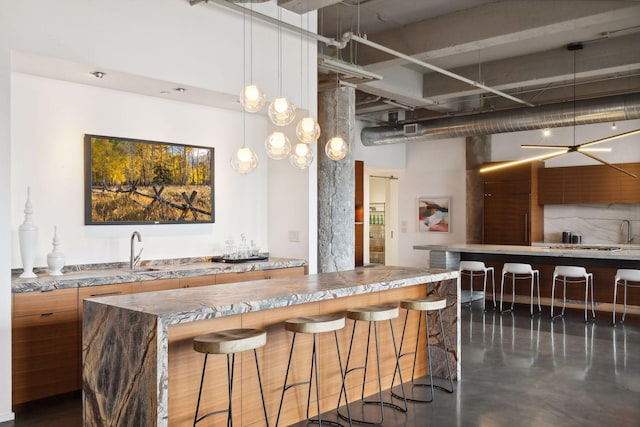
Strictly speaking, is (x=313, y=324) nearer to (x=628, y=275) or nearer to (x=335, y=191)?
(x=335, y=191)

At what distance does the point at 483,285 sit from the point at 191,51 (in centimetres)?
628

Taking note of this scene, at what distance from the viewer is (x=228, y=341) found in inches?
126

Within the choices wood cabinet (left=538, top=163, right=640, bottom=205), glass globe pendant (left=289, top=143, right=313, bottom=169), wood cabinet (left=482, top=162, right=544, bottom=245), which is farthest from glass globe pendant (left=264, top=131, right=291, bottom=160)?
wood cabinet (left=538, top=163, right=640, bottom=205)

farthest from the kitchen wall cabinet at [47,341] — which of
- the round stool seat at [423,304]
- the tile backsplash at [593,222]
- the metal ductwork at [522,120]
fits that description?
the tile backsplash at [593,222]

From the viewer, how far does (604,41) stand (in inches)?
308

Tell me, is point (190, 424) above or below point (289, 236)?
below

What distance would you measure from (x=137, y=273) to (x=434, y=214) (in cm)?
871

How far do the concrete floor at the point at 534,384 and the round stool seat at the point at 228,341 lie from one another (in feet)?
4.10

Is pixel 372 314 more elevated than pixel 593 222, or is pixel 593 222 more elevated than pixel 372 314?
pixel 593 222

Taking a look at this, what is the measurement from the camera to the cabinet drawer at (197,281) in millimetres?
5305

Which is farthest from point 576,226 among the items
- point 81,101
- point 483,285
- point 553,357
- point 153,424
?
point 153,424

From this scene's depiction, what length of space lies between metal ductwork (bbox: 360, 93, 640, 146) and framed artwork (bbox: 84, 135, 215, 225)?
508 cm

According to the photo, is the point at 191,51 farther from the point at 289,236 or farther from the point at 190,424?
the point at 190,424

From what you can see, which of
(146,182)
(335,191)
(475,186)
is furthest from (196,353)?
(475,186)
